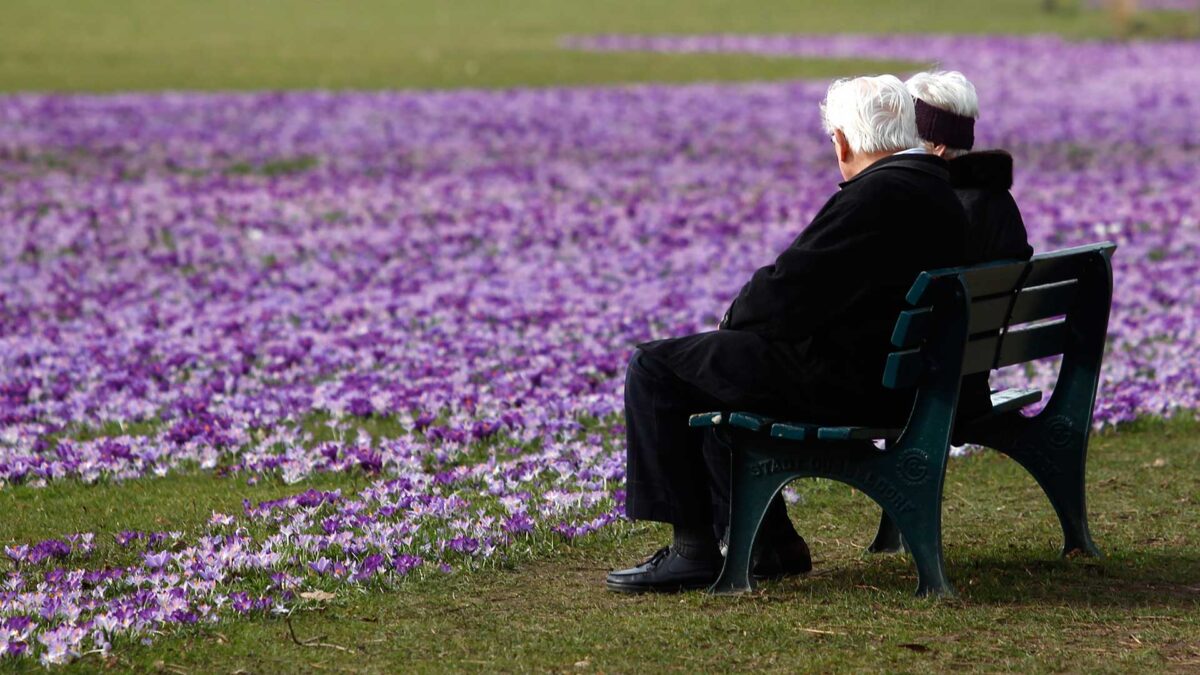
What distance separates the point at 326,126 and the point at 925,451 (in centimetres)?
1941

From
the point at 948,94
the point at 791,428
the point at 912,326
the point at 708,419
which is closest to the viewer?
the point at 912,326

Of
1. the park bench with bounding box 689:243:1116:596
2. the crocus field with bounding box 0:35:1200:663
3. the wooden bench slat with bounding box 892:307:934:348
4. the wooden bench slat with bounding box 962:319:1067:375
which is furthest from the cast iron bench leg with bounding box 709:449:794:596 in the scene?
the crocus field with bounding box 0:35:1200:663

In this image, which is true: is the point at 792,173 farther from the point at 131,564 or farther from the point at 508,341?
the point at 131,564

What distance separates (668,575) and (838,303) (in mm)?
1173

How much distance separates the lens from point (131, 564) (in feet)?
20.8

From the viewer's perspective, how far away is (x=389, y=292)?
1276cm

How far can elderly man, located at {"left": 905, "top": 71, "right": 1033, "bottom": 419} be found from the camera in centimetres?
611

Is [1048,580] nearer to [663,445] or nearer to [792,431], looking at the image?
[792,431]

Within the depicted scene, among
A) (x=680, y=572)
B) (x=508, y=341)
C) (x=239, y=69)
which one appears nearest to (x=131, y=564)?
(x=680, y=572)

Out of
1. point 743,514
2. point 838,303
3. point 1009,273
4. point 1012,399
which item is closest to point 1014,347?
point 1012,399

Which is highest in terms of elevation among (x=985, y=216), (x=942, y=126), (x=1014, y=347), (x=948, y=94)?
(x=948, y=94)

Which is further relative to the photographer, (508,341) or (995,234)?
(508,341)

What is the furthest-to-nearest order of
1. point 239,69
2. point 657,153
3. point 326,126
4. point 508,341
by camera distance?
point 239,69
point 326,126
point 657,153
point 508,341

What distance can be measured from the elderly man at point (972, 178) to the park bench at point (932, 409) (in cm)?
14
